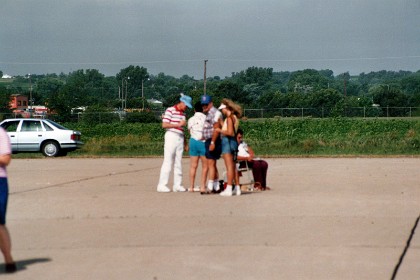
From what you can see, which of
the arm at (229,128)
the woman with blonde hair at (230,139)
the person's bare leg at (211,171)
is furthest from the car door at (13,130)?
the arm at (229,128)

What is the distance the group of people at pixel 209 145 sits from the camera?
49.9ft

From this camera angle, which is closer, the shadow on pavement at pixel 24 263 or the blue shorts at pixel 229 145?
the shadow on pavement at pixel 24 263

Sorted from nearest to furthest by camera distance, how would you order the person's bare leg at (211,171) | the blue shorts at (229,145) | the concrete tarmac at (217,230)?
the concrete tarmac at (217,230), the blue shorts at (229,145), the person's bare leg at (211,171)

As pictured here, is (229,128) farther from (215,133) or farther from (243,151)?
(243,151)

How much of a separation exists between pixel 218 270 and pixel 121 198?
662cm

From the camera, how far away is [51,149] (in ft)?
101

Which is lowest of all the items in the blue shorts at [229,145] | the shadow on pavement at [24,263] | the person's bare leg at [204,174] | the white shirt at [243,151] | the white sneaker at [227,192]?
the shadow on pavement at [24,263]

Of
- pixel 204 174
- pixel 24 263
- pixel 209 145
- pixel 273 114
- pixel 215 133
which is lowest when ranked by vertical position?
pixel 273 114

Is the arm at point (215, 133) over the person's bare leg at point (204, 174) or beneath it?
over

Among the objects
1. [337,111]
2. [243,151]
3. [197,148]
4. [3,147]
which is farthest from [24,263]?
[337,111]

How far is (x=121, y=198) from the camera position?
15102mm

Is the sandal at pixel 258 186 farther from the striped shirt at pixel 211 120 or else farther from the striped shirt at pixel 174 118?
the striped shirt at pixel 174 118

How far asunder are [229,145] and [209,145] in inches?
16.9

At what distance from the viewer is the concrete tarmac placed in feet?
28.9
